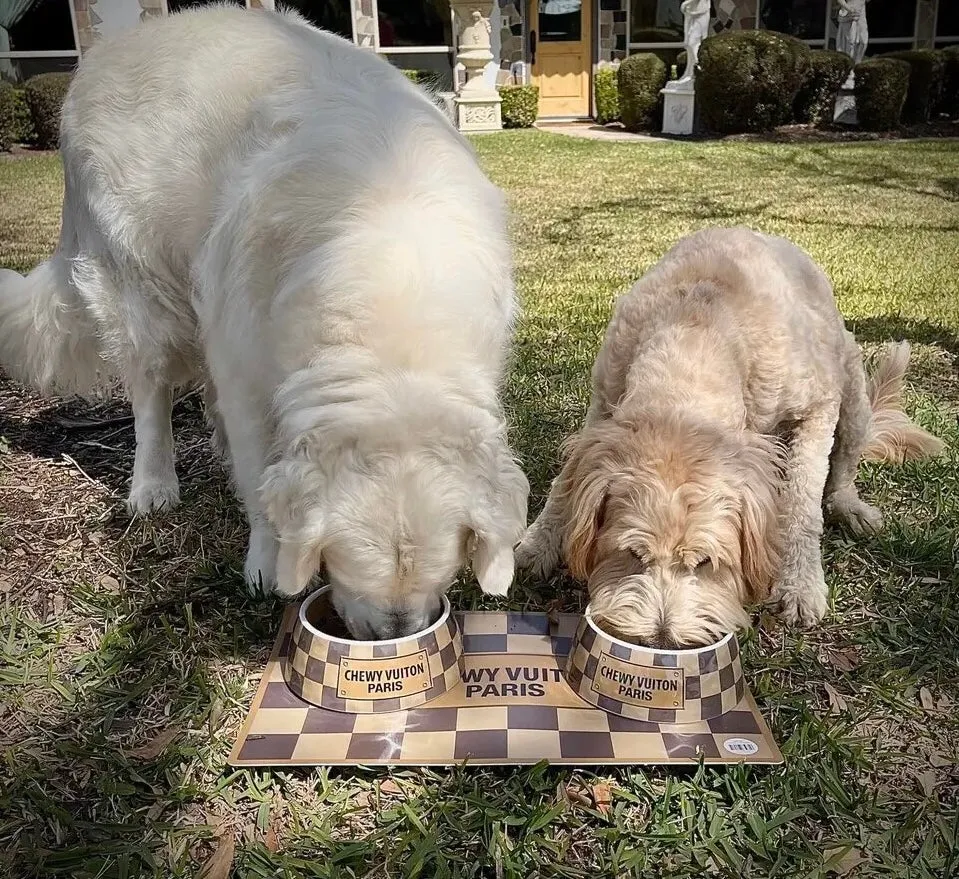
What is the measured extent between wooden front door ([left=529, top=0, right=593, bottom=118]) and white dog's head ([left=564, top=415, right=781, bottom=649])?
21446 mm

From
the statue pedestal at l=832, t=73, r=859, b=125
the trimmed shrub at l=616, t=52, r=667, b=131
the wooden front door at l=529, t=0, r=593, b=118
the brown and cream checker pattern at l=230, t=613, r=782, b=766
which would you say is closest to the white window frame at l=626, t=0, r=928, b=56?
the wooden front door at l=529, t=0, r=593, b=118

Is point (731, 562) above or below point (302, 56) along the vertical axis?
below

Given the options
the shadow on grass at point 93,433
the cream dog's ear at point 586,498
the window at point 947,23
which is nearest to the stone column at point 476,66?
the window at point 947,23

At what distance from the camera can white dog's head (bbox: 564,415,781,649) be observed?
256 cm

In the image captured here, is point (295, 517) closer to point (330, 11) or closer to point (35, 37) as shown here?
point (330, 11)

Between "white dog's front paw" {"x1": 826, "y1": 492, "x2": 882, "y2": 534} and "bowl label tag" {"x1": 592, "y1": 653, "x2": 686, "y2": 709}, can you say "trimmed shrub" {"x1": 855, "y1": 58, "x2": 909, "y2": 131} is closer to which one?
"white dog's front paw" {"x1": 826, "y1": 492, "x2": 882, "y2": 534}

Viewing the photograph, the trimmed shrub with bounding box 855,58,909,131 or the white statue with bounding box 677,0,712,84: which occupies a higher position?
the white statue with bounding box 677,0,712,84

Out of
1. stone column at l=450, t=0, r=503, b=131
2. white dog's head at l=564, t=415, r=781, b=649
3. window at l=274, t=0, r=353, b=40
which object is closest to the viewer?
white dog's head at l=564, t=415, r=781, b=649

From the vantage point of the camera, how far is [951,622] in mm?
3023

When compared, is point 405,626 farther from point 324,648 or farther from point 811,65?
point 811,65

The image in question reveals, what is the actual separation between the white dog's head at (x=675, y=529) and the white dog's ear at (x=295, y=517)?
837 millimetres

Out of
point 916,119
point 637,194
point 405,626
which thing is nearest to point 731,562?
point 405,626

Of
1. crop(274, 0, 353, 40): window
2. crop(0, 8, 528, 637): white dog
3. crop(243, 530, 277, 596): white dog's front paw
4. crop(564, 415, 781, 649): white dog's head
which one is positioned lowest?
crop(243, 530, 277, 596): white dog's front paw

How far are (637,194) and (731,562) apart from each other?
9.61 metres
